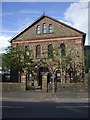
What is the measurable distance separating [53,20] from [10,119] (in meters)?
37.4

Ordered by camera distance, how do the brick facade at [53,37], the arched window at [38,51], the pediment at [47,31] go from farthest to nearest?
the arched window at [38,51] → the pediment at [47,31] → the brick facade at [53,37]

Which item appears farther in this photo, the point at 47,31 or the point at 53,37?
the point at 47,31

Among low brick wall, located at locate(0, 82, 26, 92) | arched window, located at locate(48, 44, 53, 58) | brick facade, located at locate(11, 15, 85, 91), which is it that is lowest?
low brick wall, located at locate(0, 82, 26, 92)

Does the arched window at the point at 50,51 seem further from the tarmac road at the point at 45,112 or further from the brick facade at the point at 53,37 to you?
the tarmac road at the point at 45,112

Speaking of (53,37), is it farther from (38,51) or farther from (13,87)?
(13,87)

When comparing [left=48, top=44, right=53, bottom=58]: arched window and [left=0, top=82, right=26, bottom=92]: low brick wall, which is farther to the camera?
[left=48, top=44, right=53, bottom=58]: arched window

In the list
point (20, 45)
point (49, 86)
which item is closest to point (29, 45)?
point (20, 45)

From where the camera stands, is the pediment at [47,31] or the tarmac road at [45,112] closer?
the tarmac road at [45,112]

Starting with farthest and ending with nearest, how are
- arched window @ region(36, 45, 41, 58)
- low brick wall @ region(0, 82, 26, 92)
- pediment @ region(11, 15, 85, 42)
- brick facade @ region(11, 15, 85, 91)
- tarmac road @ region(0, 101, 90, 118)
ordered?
arched window @ region(36, 45, 41, 58) < pediment @ region(11, 15, 85, 42) < brick facade @ region(11, 15, 85, 91) < low brick wall @ region(0, 82, 26, 92) < tarmac road @ region(0, 101, 90, 118)

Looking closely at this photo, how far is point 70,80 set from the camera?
45438mm

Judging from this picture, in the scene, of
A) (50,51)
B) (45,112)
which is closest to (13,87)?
(50,51)

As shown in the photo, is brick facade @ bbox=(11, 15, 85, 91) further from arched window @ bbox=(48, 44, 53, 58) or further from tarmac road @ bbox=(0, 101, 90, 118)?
tarmac road @ bbox=(0, 101, 90, 118)

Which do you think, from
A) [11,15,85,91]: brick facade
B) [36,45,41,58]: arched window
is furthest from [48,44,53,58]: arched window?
[36,45,41,58]: arched window

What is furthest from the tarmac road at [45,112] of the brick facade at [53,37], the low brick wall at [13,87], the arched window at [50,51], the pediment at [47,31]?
the pediment at [47,31]
